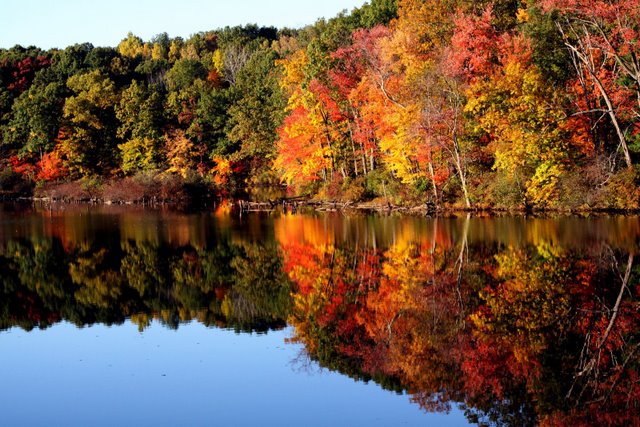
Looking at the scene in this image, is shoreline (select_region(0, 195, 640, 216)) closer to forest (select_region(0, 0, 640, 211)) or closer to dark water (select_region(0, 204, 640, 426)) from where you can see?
forest (select_region(0, 0, 640, 211))

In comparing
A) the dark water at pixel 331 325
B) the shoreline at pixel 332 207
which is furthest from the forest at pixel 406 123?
the dark water at pixel 331 325

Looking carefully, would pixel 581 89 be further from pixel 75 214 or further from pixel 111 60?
pixel 111 60

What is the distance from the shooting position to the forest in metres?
33.3

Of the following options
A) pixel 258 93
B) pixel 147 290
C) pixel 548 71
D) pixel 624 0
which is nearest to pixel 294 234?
pixel 147 290

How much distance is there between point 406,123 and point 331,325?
80.0ft

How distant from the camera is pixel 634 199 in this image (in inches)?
1217

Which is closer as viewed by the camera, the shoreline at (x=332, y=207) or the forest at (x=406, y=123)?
the shoreline at (x=332, y=207)

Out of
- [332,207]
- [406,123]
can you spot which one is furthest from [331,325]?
[332,207]

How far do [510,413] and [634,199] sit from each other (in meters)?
24.3

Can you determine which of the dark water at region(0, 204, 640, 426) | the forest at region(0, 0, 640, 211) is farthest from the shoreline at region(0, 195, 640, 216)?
the dark water at region(0, 204, 640, 426)

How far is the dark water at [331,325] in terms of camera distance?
990 cm

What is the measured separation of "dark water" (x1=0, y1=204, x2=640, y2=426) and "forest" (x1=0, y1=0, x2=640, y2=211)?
7937 millimetres

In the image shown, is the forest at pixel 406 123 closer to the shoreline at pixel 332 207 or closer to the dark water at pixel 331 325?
the shoreline at pixel 332 207

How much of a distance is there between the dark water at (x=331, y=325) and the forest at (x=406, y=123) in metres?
7.94
